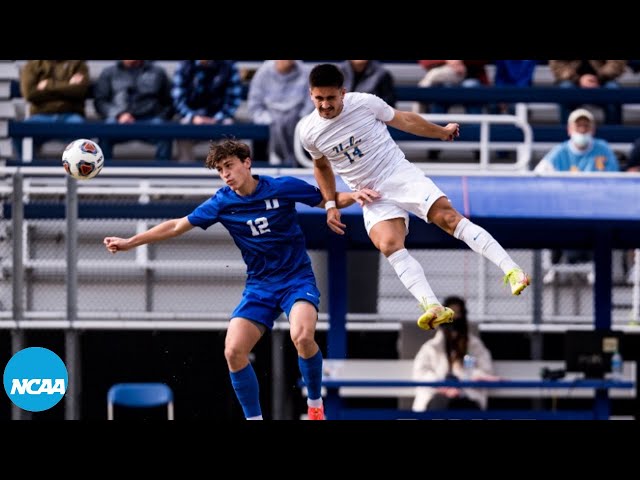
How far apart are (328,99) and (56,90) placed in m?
4.85

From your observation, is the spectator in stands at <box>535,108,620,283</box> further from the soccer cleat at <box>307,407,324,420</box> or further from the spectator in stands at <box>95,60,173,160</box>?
the soccer cleat at <box>307,407,324,420</box>

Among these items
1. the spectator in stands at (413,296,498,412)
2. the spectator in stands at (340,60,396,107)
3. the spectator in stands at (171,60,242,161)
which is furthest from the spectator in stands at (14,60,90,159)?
the spectator in stands at (413,296,498,412)

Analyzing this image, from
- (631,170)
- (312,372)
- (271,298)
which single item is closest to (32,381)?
(271,298)

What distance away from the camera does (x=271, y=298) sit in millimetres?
9344

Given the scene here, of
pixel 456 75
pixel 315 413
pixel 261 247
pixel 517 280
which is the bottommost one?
pixel 315 413

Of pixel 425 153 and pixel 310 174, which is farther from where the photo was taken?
pixel 425 153

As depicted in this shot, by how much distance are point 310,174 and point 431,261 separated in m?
2.21

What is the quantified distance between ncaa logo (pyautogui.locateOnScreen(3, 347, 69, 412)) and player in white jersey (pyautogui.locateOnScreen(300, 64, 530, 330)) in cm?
237

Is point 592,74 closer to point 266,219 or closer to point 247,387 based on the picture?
point 266,219

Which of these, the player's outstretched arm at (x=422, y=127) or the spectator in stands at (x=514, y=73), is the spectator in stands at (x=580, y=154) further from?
the player's outstretched arm at (x=422, y=127)

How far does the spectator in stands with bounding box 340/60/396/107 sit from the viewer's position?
12734mm
